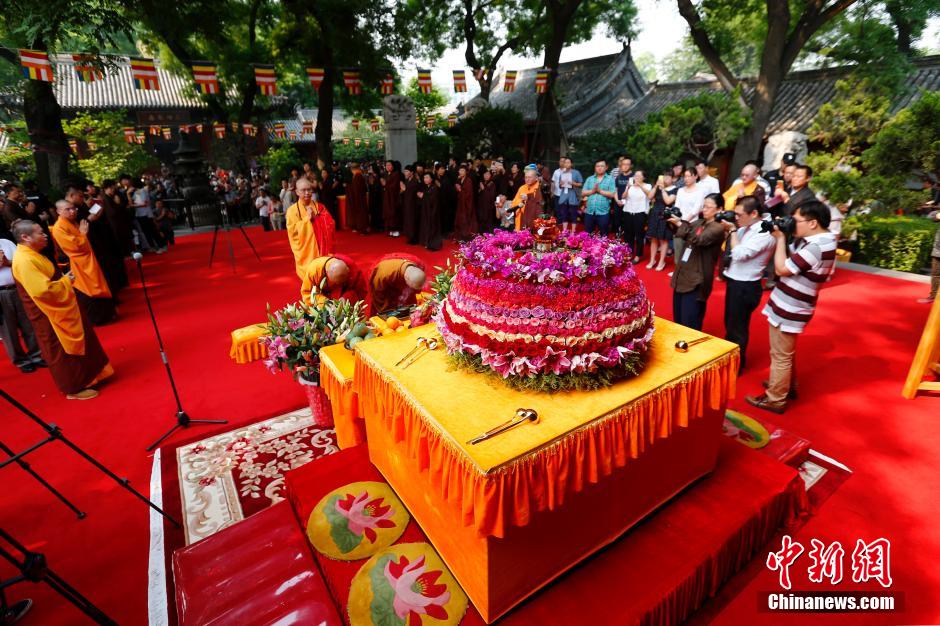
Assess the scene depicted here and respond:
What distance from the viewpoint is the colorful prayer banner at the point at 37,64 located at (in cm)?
723

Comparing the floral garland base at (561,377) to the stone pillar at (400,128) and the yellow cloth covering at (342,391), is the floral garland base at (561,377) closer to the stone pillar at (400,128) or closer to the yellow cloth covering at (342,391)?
the yellow cloth covering at (342,391)

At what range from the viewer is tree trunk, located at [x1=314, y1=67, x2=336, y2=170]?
45.9 ft

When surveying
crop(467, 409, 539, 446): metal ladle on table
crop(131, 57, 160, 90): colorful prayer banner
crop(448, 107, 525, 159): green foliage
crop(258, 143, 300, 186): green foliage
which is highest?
crop(131, 57, 160, 90): colorful prayer banner

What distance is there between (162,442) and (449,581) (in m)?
2.79

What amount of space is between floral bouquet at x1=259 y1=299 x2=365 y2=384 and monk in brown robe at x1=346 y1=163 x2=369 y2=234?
8659mm

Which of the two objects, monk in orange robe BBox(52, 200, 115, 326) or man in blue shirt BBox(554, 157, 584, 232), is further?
man in blue shirt BBox(554, 157, 584, 232)

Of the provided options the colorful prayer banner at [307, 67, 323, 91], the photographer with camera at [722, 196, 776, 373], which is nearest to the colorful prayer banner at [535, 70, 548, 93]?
the colorful prayer banner at [307, 67, 323, 91]

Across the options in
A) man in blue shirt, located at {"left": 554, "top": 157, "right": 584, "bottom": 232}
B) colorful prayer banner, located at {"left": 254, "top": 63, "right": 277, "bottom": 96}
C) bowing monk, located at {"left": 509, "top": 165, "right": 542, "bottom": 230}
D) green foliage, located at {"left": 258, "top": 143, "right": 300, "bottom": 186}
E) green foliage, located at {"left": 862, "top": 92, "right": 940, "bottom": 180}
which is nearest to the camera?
green foliage, located at {"left": 862, "top": 92, "right": 940, "bottom": 180}

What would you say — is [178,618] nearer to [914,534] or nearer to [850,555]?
[850,555]

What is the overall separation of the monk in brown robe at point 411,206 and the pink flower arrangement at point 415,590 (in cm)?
862

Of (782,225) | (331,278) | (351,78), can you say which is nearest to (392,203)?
(351,78)

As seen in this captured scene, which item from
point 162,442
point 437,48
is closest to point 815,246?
point 162,442

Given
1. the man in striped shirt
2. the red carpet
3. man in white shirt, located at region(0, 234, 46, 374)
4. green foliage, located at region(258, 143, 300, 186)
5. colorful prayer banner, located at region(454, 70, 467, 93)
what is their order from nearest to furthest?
the red carpet < the man in striped shirt < man in white shirt, located at region(0, 234, 46, 374) < colorful prayer banner, located at region(454, 70, 467, 93) < green foliage, located at region(258, 143, 300, 186)

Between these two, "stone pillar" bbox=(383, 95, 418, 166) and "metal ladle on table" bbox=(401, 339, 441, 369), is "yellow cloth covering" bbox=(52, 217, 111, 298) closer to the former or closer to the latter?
"metal ladle on table" bbox=(401, 339, 441, 369)
